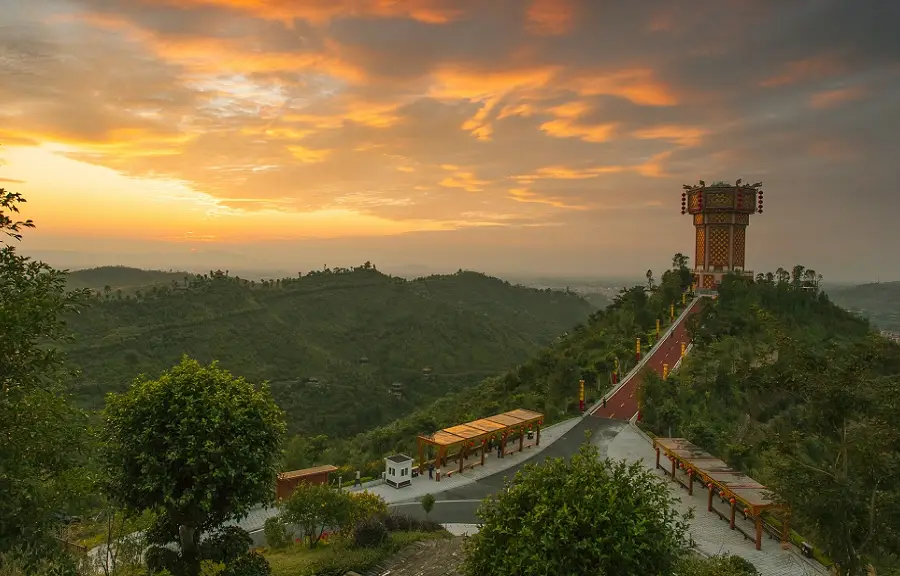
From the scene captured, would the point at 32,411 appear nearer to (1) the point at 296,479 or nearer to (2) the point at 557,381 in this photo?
(1) the point at 296,479

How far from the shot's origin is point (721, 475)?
18.2 m

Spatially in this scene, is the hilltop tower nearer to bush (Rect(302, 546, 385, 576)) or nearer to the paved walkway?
the paved walkway

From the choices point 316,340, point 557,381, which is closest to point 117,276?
point 316,340

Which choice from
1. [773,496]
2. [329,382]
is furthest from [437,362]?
[773,496]

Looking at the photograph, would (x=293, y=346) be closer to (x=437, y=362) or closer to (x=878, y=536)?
(x=437, y=362)

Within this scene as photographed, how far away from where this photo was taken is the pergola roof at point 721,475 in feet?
53.4

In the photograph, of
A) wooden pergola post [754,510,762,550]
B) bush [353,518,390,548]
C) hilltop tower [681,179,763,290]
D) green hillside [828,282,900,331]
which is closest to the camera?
bush [353,518,390,548]

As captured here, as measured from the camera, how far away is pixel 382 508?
656 inches

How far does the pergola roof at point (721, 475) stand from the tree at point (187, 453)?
12.6 metres

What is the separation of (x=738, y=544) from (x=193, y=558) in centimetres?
1454

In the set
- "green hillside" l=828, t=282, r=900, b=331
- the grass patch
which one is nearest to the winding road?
the grass patch

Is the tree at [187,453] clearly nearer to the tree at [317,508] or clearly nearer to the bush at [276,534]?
the tree at [317,508]

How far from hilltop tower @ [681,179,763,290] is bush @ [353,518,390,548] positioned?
129 feet

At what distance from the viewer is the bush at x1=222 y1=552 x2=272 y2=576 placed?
35.2 ft
